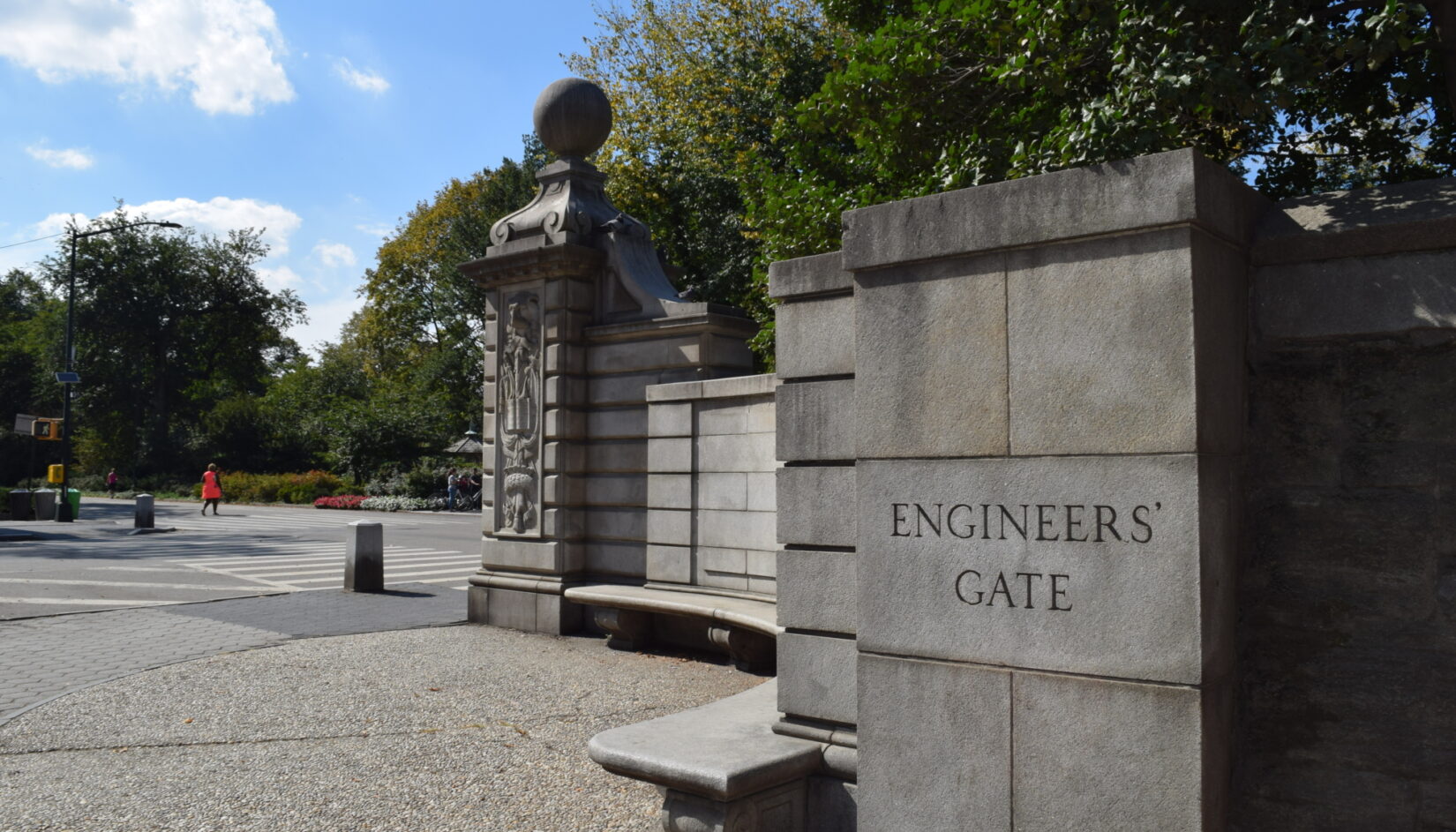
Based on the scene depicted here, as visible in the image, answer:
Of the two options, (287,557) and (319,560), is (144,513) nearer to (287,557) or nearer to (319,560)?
(287,557)

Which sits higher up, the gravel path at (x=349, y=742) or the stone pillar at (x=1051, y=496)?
the stone pillar at (x=1051, y=496)

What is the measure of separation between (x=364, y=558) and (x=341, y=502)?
28997 mm

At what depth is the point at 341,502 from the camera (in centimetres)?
4169

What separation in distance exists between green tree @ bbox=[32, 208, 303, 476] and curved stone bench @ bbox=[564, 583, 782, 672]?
51319 millimetres

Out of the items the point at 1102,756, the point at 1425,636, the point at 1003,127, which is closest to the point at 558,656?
the point at 1003,127

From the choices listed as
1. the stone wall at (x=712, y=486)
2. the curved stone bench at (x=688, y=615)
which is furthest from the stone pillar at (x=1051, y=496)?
the stone wall at (x=712, y=486)

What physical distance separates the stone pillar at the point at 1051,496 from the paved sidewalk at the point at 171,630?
6490 mm

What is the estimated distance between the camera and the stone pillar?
353 centimetres

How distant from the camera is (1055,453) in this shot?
380 cm

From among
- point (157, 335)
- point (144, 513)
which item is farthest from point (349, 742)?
point (157, 335)

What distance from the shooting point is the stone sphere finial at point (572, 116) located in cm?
1156

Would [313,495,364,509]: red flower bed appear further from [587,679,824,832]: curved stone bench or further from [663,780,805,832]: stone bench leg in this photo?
[663,780,805,832]: stone bench leg

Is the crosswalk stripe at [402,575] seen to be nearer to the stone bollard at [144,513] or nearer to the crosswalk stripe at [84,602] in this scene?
the crosswalk stripe at [84,602]

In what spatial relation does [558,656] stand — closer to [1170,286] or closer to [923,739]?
[923,739]
